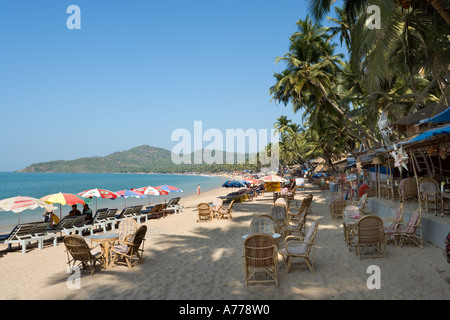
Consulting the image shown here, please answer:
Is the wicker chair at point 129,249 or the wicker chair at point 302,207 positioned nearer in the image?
the wicker chair at point 129,249

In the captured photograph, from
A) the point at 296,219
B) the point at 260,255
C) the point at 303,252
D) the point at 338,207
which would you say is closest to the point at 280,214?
the point at 296,219

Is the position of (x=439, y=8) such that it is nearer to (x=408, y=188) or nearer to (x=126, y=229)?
(x=408, y=188)

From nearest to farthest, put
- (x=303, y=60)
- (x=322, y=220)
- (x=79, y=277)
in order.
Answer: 1. (x=79, y=277)
2. (x=322, y=220)
3. (x=303, y=60)

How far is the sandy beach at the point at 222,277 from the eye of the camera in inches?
184

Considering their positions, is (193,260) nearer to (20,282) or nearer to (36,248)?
(20,282)

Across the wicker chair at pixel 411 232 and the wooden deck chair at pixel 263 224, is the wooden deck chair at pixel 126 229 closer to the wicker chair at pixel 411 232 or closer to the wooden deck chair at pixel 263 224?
the wooden deck chair at pixel 263 224

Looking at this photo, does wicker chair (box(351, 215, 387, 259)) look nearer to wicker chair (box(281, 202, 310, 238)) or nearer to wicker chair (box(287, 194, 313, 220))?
wicker chair (box(281, 202, 310, 238))

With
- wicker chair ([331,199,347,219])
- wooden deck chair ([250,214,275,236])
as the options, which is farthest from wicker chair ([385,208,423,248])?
wicker chair ([331,199,347,219])

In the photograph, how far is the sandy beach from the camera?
468 centimetres

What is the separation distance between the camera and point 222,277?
563 cm

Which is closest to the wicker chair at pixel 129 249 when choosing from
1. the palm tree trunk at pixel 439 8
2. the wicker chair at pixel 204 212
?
the wicker chair at pixel 204 212

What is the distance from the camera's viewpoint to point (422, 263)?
220 inches
